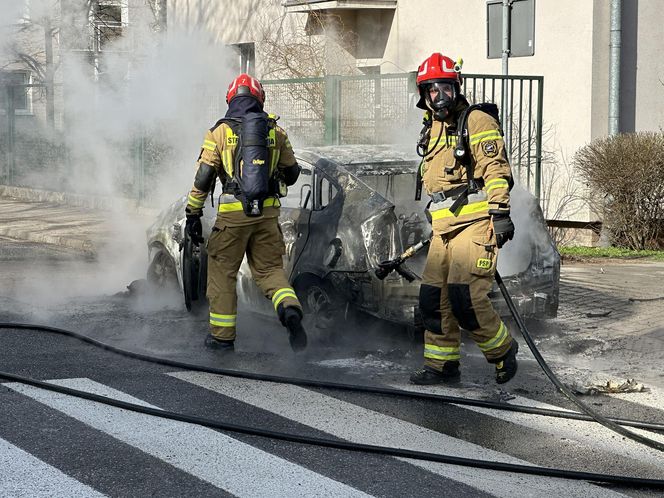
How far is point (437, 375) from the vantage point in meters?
6.61

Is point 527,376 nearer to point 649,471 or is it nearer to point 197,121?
point 649,471

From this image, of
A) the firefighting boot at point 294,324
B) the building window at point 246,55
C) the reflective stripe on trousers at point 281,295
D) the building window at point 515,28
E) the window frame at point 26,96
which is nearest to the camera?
the firefighting boot at point 294,324

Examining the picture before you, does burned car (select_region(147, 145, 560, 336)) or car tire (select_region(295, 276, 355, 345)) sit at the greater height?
burned car (select_region(147, 145, 560, 336))

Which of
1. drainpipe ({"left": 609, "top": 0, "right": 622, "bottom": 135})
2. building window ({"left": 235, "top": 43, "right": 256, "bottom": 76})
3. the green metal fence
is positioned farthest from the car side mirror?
building window ({"left": 235, "top": 43, "right": 256, "bottom": 76})

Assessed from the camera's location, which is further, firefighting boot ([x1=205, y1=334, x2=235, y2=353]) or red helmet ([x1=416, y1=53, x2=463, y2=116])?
firefighting boot ([x1=205, y1=334, x2=235, y2=353])

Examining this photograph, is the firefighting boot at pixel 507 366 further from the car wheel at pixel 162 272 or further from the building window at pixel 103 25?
the building window at pixel 103 25

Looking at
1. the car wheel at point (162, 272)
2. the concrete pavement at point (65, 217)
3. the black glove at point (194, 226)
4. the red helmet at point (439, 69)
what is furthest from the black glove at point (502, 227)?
the concrete pavement at point (65, 217)

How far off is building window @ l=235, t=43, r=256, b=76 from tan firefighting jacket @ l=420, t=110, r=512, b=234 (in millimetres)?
14679

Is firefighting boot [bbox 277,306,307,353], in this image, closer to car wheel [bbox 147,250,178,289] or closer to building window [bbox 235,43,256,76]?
car wheel [bbox 147,250,178,289]

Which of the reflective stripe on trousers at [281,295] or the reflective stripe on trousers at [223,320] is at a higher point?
the reflective stripe on trousers at [281,295]

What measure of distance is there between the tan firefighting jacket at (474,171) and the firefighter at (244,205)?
3.86 feet

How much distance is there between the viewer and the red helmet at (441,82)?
21.1 ft

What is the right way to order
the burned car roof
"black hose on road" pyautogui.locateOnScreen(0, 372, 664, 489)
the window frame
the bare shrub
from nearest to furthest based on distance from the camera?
1. "black hose on road" pyautogui.locateOnScreen(0, 372, 664, 489)
2. the burned car roof
3. the bare shrub
4. the window frame

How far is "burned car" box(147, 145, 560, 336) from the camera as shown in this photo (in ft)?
24.0
